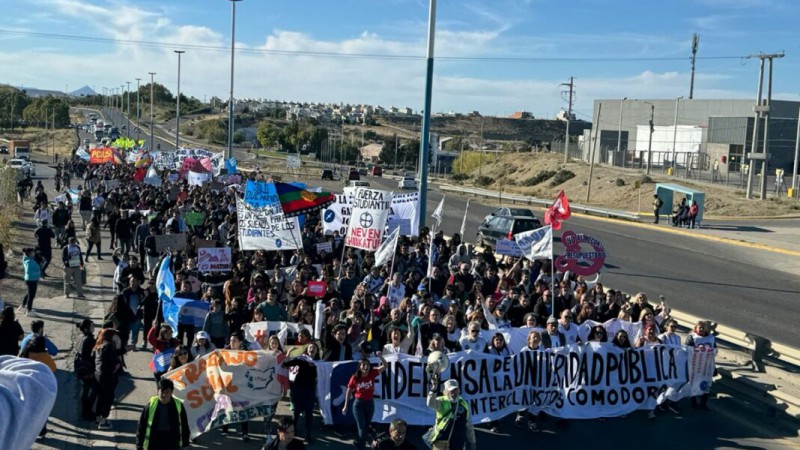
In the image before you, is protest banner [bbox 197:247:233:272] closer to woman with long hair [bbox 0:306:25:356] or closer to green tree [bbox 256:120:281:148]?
woman with long hair [bbox 0:306:25:356]

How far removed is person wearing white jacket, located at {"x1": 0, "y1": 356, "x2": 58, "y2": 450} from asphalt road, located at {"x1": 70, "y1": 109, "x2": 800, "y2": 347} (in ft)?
53.4

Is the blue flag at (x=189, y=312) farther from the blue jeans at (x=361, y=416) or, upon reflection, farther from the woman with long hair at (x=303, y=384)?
the blue jeans at (x=361, y=416)

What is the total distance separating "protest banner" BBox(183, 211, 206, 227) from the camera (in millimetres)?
22125

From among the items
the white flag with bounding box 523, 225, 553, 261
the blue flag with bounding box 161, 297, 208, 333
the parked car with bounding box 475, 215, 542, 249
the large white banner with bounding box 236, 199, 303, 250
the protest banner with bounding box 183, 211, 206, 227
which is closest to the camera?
the blue flag with bounding box 161, 297, 208, 333

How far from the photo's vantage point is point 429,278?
1491 centimetres

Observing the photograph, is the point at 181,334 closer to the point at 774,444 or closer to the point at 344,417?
the point at 344,417

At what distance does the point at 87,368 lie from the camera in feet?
31.7

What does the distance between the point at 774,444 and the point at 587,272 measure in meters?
6.19

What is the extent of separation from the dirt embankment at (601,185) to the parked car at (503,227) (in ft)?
73.2

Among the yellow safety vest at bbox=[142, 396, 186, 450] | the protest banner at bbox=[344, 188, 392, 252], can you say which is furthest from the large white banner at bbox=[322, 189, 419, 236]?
the yellow safety vest at bbox=[142, 396, 186, 450]

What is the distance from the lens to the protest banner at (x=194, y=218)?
22125mm

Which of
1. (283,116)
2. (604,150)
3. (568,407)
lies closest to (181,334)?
(568,407)

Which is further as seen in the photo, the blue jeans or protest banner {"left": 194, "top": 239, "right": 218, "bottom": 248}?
protest banner {"left": 194, "top": 239, "right": 218, "bottom": 248}

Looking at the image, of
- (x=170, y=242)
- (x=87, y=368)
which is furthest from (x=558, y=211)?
(x=87, y=368)
